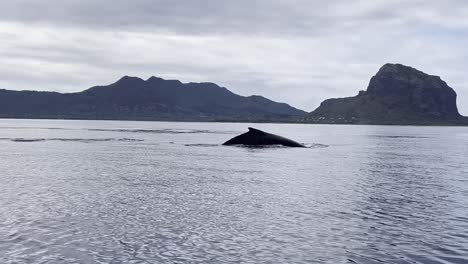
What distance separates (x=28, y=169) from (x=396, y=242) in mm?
39748

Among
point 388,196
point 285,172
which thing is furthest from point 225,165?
point 388,196

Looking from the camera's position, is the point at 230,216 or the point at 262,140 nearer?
the point at 230,216

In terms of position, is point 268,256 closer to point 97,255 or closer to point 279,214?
point 97,255

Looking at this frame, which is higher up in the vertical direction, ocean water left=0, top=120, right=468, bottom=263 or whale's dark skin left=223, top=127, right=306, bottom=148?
whale's dark skin left=223, top=127, right=306, bottom=148

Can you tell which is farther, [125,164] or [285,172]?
[125,164]

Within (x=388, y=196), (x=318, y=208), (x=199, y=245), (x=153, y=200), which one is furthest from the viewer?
(x=388, y=196)

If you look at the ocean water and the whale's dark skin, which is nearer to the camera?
the ocean water

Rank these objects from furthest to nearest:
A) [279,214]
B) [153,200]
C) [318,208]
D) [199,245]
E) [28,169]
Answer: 1. [28,169]
2. [153,200]
3. [318,208]
4. [279,214]
5. [199,245]

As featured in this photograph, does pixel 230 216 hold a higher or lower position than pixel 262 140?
lower

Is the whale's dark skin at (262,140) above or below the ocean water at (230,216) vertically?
above

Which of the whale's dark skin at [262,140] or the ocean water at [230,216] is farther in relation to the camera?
the whale's dark skin at [262,140]

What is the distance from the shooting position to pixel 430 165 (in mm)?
64188

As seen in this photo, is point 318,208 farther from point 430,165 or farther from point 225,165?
point 430,165

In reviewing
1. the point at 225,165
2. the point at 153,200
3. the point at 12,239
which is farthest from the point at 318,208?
the point at 225,165
